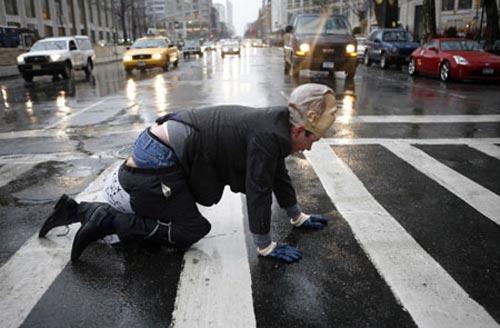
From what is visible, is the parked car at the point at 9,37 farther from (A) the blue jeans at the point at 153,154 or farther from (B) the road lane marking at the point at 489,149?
(A) the blue jeans at the point at 153,154

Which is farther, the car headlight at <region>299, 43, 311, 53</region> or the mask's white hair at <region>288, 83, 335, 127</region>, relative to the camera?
the car headlight at <region>299, 43, 311, 53</region>

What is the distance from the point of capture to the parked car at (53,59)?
2058 cm

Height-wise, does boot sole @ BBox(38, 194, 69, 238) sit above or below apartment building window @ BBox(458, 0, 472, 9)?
below

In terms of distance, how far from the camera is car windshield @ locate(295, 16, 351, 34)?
17.0m

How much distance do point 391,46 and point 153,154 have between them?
21.9 m

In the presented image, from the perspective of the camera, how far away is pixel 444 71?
16.4m

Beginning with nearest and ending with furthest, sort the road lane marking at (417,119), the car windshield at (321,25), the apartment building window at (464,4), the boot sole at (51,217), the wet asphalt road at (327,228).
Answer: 1. the wet asphalt road at (327,228)
2. the boot sole at (51,217)
3. the road lane marking at (417,119)
4. the car windshield at (321,25)
5. the apartment building window at (464,4)

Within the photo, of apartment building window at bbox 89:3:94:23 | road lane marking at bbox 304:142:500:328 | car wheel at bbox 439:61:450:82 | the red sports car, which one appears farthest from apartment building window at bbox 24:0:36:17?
road lane marking at bbox 304:142:500:328

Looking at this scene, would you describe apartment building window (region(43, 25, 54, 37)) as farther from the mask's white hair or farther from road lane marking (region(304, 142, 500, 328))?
the mask's white hair

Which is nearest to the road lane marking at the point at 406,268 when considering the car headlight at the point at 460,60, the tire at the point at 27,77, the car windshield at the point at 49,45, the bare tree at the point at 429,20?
the car headlight at the point at 460,60

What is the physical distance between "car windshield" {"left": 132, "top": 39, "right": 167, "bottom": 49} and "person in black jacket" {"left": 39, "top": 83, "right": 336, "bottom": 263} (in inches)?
937

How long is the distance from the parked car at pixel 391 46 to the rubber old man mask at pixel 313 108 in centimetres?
2120

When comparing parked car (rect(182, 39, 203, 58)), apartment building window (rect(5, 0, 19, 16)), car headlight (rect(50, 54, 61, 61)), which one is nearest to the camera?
car headlight (rect(50, 54, 61, 61))

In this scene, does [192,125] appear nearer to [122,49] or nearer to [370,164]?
[370,164]
